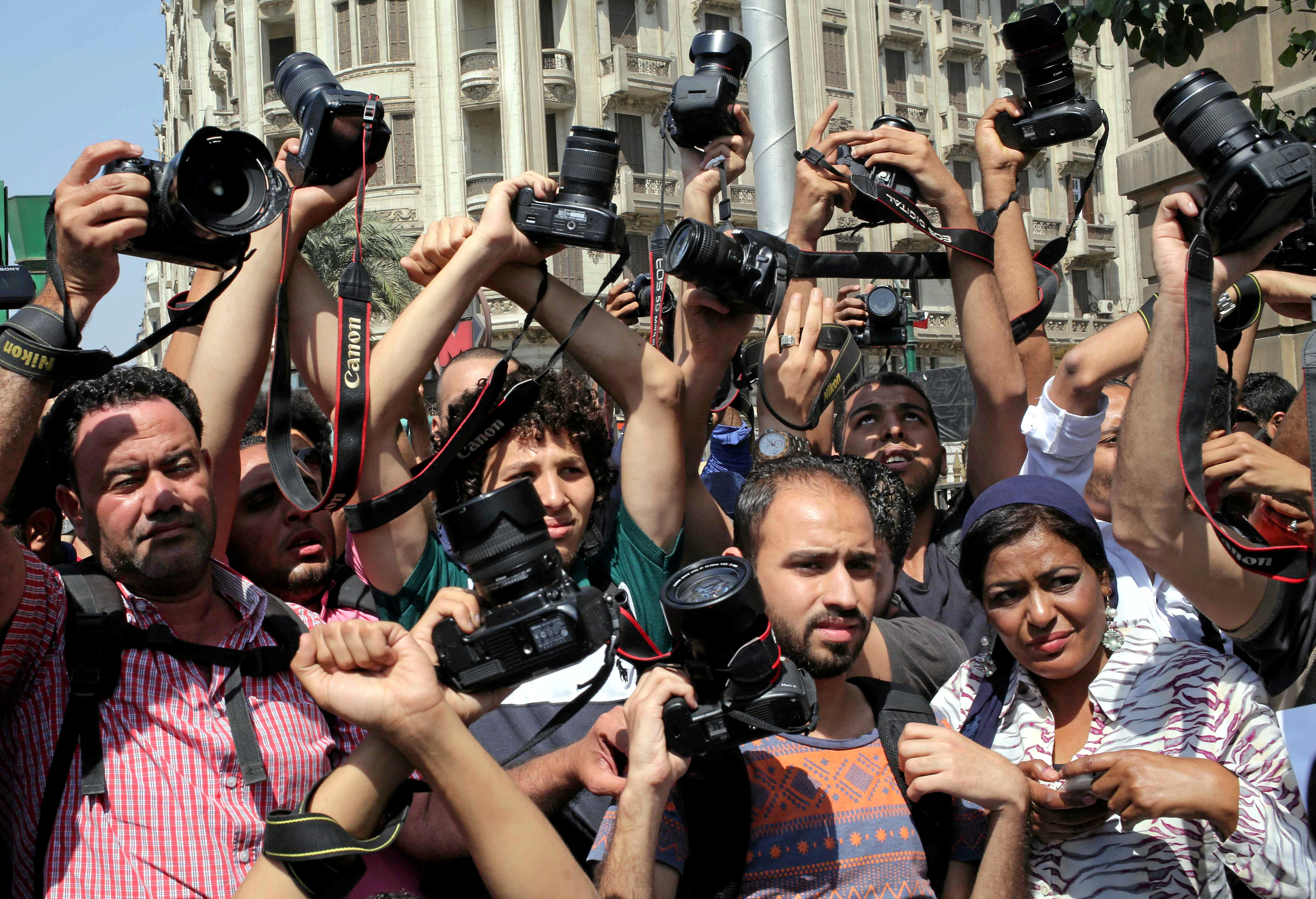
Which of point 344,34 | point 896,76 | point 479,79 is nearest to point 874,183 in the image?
point 479,79

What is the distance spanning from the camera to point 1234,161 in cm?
252

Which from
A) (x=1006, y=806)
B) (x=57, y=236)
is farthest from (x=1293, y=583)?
(x=57, y=236)

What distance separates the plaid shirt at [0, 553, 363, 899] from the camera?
7.98 feet

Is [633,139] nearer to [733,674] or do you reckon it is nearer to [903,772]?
[903,772]

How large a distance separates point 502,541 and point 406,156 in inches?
1183

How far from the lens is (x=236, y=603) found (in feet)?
9.41

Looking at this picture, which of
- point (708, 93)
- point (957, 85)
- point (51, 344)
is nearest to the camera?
point (51, 344)

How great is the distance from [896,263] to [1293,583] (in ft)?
5.63

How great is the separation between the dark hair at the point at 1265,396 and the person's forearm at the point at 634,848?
14.1 ft

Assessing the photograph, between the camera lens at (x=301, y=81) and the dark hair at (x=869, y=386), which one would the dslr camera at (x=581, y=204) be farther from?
the dark hair at (x=869, y=386)

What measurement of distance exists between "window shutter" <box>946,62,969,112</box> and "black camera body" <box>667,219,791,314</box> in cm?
3591

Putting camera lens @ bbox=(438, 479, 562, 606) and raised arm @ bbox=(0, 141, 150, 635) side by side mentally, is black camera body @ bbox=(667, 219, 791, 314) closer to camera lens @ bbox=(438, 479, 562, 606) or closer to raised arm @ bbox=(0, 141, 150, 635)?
camera lens @ bbox=(438, 479, 562, 606)

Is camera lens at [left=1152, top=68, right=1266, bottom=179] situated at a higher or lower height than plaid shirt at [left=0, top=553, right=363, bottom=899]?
higher

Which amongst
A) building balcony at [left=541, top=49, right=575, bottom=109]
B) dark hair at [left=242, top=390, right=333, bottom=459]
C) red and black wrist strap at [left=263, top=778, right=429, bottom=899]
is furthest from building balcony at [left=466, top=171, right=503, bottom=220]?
red and black wrist strap at [left=263, top=778, right=429, bottom=899]
